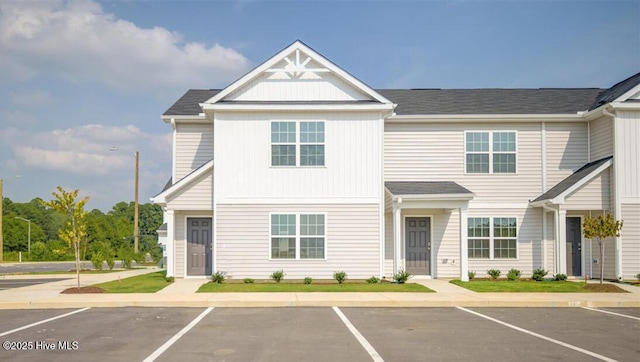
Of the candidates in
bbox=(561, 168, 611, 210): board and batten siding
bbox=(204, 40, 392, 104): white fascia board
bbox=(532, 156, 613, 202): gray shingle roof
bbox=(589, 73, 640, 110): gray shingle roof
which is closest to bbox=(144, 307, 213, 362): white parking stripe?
bbox=(204, 40, 392, 104): white fascia board

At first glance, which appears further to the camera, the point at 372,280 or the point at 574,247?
the point at 574,247

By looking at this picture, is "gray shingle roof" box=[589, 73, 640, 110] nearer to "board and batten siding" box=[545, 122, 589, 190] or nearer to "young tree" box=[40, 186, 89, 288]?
"board and batten siding" box=[545, 122, 589, 190]

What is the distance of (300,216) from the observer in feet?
65.8

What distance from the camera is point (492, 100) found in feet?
76.2

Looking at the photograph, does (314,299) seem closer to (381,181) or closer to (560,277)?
(381,181)

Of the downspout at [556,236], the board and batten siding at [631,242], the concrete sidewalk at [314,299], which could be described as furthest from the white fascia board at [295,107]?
the board and batten siding at [631,242]

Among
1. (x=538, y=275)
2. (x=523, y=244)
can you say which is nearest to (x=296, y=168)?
(x=523, y=244)

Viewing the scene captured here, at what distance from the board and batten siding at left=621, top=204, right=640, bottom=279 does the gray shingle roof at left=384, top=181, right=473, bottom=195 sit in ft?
19.4

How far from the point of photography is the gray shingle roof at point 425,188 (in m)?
20.1

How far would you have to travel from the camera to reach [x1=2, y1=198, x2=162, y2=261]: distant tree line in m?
50.3

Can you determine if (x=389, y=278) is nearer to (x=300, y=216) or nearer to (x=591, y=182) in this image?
(x=300, y=216)

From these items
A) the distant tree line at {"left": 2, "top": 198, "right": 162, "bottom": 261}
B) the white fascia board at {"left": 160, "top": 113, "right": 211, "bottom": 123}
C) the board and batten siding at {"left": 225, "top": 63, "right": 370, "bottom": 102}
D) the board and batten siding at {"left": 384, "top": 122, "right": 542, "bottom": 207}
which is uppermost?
the board and batten siding at {"left": 225, "top": 63, "right": 370, "bottom": 102}

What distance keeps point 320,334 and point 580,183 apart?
A: 13846mm

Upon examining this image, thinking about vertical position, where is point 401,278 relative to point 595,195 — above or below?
below
